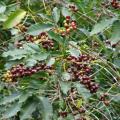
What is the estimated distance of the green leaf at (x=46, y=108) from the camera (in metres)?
1.50

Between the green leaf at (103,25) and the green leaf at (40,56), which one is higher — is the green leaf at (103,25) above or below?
above

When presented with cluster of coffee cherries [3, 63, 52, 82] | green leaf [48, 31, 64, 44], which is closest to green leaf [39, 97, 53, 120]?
cluster of coffee cherries [3, 63, 52, 82]

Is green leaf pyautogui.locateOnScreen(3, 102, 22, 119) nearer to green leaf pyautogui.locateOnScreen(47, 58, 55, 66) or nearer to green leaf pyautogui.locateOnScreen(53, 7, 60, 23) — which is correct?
green leaf pyautogui.locateOnScreen(47, 58, 55, 66)

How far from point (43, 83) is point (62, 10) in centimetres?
46

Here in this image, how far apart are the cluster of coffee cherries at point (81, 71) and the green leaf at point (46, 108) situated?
0.46 feet

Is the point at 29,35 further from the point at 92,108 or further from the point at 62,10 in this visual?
the point at 92,108

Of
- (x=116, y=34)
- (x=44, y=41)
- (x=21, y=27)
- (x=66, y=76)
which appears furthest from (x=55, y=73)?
(x=21, y=27)

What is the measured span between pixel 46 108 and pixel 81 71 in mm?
187

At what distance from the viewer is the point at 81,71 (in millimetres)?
1581

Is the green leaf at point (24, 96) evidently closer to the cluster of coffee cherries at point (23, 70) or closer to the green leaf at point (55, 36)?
the cluster of coffee cherries at point (23, 70)

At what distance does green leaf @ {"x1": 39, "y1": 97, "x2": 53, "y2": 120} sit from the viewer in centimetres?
150

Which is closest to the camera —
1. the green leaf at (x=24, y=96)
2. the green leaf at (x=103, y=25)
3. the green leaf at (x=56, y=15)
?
the green leaf at (x=24, y=96)

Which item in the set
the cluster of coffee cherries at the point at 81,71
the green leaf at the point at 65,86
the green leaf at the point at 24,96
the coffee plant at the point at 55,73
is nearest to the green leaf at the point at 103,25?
the coffee plant at the point at 55,73

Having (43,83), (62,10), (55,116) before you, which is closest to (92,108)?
(55,116)
